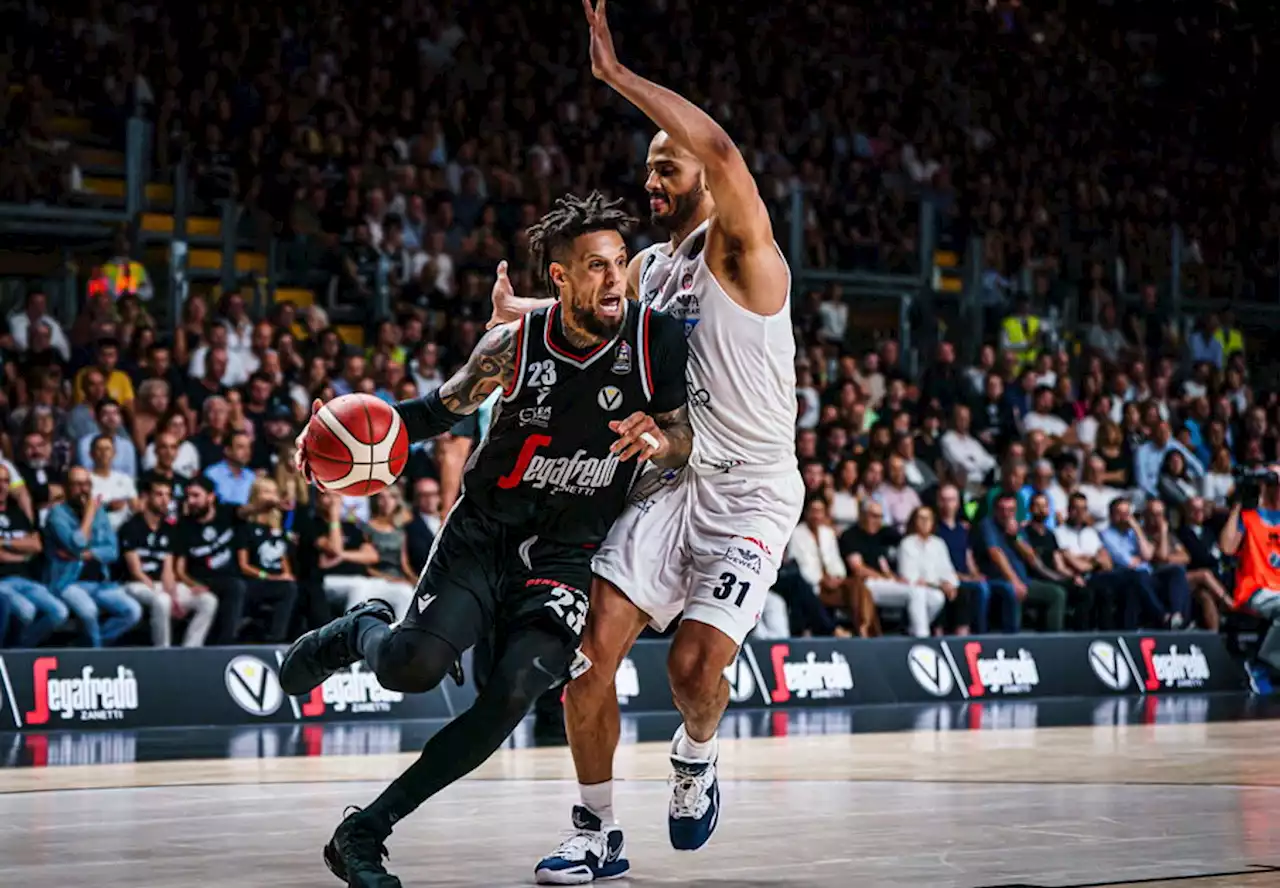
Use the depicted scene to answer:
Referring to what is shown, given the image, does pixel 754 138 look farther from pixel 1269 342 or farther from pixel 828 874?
pixel 828 874

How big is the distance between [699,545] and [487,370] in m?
0.96

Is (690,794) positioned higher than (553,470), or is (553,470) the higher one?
(553,470)

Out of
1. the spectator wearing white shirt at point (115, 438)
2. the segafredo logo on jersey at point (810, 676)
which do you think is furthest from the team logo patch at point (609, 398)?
the segafredo logo on jersey at point (810, 676)

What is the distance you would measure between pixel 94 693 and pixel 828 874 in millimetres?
7463

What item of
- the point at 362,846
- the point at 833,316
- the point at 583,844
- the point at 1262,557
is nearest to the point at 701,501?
the point at 583,844

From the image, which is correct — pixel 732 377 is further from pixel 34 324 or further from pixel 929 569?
pixel 929 569

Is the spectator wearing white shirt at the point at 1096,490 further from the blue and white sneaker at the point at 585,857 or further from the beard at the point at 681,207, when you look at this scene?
the blue and white sneaker at the point at 585,857

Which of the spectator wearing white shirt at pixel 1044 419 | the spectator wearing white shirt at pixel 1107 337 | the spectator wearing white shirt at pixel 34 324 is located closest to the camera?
the spectator wearing white shirt at pixel 34 324

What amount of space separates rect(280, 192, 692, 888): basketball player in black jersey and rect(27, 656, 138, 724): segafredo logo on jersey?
6361 millimetres

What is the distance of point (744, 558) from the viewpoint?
654cm

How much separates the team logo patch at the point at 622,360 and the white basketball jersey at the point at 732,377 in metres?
0.41

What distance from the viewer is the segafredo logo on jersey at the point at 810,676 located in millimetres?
14602

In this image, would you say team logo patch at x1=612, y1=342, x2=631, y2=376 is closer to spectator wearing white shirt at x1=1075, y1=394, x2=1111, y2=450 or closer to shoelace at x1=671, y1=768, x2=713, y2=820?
shoelace at x1=671, y1=768, x2=713, y2=820

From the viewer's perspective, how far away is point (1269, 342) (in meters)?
23.5
